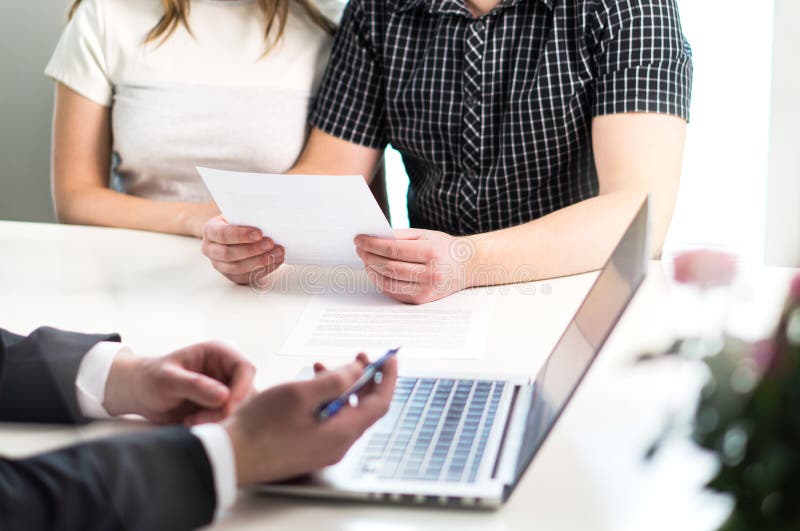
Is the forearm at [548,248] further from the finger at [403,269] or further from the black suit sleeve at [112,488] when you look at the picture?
the black suit sleeve at [112,488]

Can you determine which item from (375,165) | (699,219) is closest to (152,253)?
(375,165)

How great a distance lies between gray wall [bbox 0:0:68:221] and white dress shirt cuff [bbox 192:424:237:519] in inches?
66.8

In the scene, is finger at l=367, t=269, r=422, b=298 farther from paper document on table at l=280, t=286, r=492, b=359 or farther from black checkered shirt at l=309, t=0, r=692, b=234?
black checkered shirt at l=309, t=0, r=692, b=234

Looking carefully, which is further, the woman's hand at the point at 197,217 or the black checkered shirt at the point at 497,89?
the woman's hand at the point at 197,217

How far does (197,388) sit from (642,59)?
0.88m

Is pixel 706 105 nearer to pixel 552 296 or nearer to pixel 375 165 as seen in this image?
pixel 375 165

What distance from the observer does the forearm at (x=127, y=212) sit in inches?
56.4

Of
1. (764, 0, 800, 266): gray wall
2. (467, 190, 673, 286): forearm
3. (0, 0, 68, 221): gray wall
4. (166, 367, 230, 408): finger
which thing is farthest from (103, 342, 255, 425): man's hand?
(764, 0, 800, 266): gray wall

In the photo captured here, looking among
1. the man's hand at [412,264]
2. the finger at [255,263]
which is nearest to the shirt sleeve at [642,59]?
the man's hand at [412,264]

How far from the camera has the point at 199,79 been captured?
64.6 inches

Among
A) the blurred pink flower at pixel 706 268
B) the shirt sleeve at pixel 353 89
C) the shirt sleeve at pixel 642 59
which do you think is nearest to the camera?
the blurred pink flower at pixel 706 268

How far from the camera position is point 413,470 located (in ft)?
2.07

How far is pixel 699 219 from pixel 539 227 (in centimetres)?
116

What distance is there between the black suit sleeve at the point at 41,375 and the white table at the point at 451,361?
0.05ft
